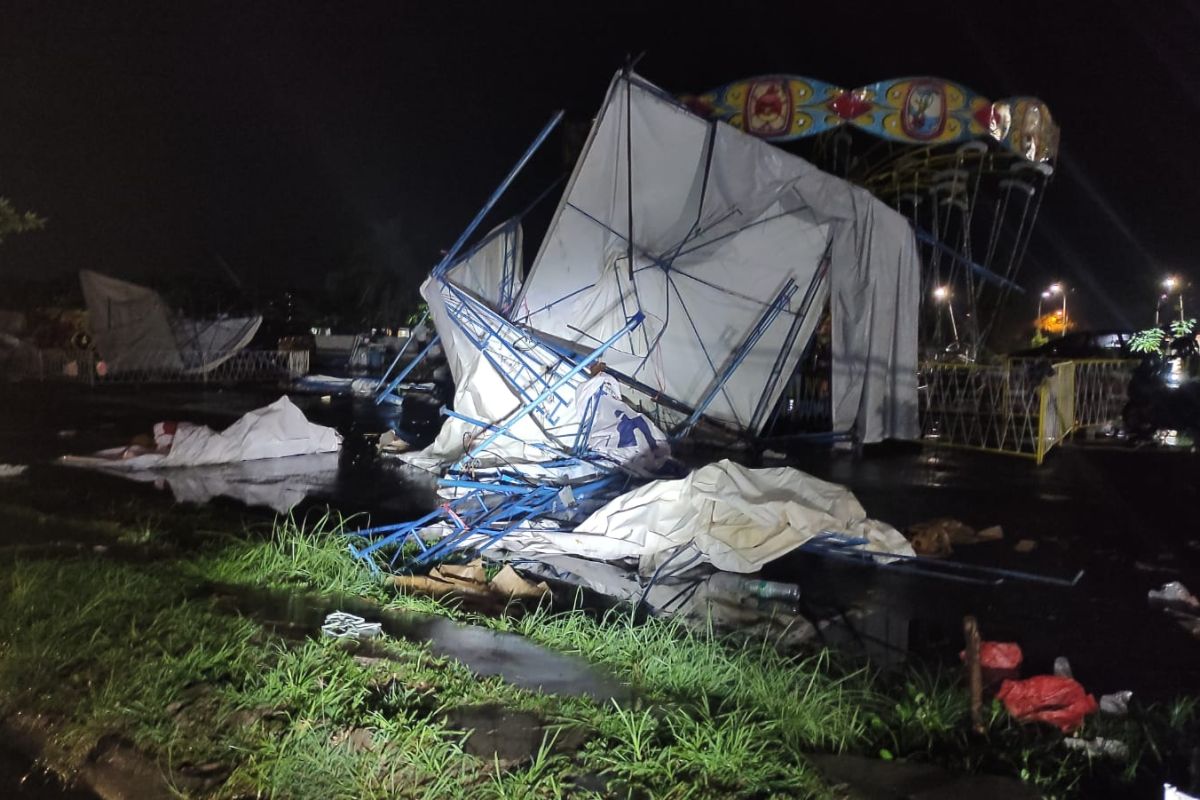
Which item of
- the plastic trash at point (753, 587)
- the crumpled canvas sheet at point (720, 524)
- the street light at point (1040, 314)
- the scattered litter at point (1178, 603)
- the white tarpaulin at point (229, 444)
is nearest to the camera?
the scattered litter at point (1178, 603)

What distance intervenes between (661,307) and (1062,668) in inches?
367

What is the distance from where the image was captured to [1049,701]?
4609mm

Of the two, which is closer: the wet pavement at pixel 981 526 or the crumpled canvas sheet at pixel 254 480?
the wet pavement at pixel 981 526

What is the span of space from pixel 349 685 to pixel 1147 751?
390cm

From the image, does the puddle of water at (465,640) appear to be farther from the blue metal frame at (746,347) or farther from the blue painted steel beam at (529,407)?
the blue metal frame at (746,347)

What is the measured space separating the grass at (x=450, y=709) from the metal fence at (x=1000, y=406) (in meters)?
9.91

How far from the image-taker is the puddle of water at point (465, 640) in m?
4.68

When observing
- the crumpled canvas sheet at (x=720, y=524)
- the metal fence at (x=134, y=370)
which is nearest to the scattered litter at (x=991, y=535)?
the crumpled canvas sheet at (x=720, y=524)

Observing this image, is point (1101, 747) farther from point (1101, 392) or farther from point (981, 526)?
point (1101, 392)

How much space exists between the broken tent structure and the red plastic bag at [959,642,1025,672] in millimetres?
4913

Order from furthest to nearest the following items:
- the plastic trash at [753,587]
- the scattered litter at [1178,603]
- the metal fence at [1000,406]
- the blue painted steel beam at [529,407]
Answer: the metal fence at [1000,406] → the blue painted steel beam at [529,407] → the plastic trash at [753,587] → the scattered litter at [1178,603]

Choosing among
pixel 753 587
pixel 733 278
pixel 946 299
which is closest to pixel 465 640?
pixel 753 587

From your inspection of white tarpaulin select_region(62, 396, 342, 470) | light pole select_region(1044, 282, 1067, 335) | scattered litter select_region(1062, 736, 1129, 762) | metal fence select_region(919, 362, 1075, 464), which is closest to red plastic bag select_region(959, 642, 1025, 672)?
scattered litter select_region(1062, 736, 1129, 762)

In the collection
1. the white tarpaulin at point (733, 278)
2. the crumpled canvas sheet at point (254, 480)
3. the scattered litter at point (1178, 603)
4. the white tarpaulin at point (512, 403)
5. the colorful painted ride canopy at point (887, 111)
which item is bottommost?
the crumpled canvas sheet at point (254, 480)
